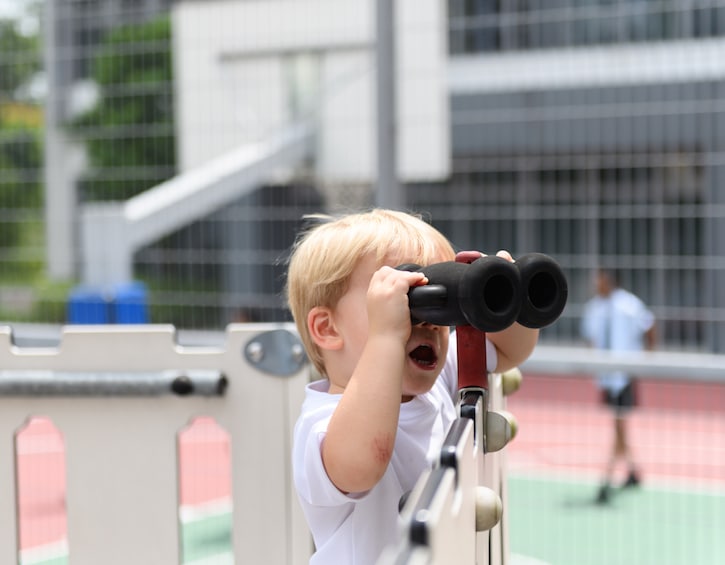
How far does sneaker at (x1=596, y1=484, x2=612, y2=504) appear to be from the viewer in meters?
4.93

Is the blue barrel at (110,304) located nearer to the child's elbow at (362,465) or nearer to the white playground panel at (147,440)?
the white playground panel at (147,440)

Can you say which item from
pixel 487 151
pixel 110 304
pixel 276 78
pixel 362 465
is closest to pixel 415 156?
pixel 487 151

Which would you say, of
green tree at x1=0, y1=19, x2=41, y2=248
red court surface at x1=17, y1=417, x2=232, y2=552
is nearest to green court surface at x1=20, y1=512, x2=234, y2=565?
red court surface at x1=17, y1=417, x2=232, y2=552

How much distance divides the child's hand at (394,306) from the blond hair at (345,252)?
0.17 m

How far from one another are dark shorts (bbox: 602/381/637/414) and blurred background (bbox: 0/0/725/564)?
115 millimetres

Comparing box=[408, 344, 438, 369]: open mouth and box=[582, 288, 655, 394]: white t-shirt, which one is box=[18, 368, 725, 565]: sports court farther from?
box=[408, 344, 438, 369]: open mouth

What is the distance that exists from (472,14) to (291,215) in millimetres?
1311

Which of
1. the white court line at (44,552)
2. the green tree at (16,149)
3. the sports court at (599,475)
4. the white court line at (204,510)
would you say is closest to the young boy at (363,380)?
the sports court at (599,475)

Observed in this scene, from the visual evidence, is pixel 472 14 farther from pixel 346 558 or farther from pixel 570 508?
pixel 346 558

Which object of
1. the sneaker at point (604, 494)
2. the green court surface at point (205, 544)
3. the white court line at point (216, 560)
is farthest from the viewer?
the sneaker at point (604, 494)

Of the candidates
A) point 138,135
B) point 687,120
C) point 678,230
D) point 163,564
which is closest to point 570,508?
point 678,230

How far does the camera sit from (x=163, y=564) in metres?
2.12

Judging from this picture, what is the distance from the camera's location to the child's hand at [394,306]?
1301 millimetres

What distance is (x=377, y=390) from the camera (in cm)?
130
